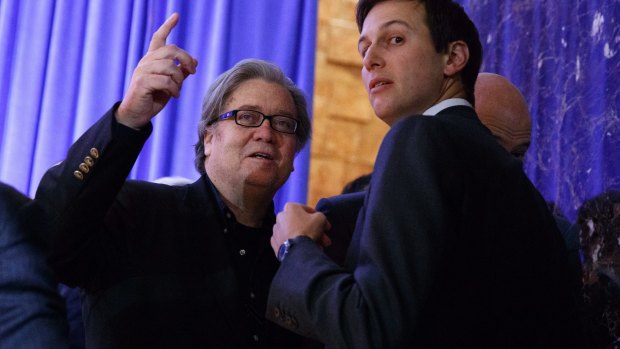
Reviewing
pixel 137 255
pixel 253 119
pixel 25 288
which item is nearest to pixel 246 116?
pixel 253 119

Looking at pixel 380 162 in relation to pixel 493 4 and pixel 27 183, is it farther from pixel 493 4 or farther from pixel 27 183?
pixel 493 4

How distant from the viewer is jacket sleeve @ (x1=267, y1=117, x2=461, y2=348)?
4.08ft

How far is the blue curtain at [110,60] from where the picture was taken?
11.1ft

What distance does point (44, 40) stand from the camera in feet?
11.3

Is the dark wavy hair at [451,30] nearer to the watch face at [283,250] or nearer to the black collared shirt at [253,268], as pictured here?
the watch face at [283,250]

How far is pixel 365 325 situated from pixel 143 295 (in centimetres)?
77

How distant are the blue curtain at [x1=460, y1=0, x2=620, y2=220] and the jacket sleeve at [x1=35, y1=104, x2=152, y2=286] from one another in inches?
66.7

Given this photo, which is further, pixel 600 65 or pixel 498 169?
pixel 600 65

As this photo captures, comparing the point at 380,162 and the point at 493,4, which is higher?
the point at 493,4

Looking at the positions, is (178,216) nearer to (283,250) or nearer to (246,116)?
(246,116)

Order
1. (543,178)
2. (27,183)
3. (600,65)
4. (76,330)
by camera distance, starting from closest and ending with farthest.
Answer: (76,330), (600,65), (543,178), (27,183)

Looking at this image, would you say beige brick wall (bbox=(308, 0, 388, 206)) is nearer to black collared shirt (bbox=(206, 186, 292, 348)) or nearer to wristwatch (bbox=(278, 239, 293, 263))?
black collared shirt (bbox=(206, 186, 292, 348))

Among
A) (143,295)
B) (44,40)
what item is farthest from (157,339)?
(44,40)

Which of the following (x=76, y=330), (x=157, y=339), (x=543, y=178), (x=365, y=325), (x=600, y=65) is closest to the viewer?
(x=365, y=325)
